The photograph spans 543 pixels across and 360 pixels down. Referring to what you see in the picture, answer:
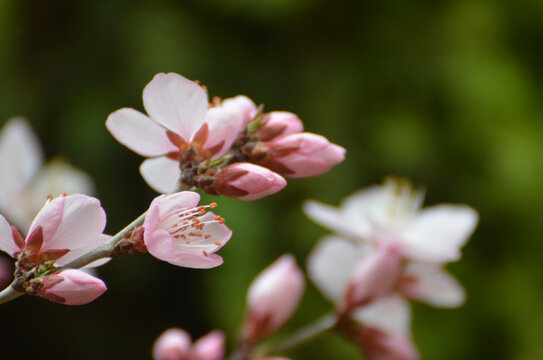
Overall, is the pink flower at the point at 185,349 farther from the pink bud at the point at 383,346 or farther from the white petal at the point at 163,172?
the white petal at the point at 163,172

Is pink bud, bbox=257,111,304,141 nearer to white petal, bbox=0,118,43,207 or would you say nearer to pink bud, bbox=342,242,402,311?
pink bud, bbox=342,242,402,311

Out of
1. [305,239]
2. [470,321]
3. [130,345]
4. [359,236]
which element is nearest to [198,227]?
[359,236]

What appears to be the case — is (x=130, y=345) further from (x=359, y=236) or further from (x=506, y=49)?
(x=506, y=49)

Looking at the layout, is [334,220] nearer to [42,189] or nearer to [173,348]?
[173,348]

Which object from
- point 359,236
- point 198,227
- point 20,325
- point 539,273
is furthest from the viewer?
point 20,325

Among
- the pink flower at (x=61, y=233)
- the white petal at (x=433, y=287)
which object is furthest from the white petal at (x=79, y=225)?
the white petal at (x=433, y=287)

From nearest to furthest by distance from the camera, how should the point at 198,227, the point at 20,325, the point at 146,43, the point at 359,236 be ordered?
the point at 198,227
the point at 359,236
the point at 146,43
the point at 20,325
